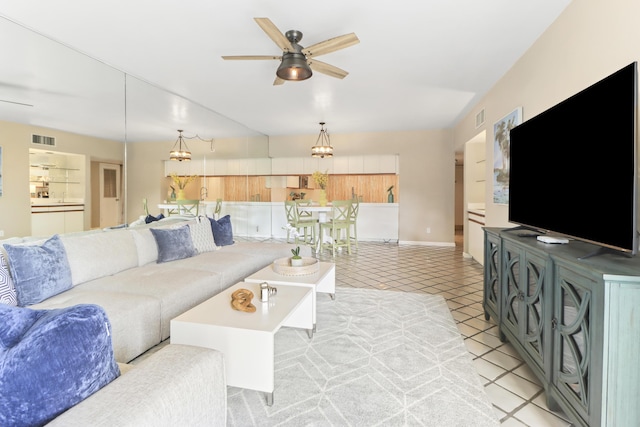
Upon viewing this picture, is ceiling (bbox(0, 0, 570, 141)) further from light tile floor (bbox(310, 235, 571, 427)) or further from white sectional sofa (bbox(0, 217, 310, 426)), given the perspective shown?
light tile floor (bbox(310, 235, 571, 427))

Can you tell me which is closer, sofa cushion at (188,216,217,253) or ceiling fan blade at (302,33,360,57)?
ceiling fan blade at (302,33,360,57)

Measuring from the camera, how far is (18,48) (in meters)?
2.88

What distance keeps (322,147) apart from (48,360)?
246 inches

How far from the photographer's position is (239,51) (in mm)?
3309

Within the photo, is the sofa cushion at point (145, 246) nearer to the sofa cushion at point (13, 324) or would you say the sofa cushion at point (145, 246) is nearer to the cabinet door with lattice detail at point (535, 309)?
the sofa cushion at point (13, 324)

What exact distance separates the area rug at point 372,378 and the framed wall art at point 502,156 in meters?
1.78

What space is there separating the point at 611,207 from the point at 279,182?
7.59 meters

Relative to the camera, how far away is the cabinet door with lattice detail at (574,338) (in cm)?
134

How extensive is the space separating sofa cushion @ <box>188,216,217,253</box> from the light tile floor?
1667 millimetres

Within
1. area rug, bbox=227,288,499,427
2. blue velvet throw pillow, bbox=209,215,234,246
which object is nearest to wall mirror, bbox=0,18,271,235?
blue velvet throw pillow, bbox=209,215,234,246

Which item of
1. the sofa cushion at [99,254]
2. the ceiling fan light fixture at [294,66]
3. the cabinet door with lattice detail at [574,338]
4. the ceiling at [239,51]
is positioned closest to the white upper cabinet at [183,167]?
the ceiling at [239,51]

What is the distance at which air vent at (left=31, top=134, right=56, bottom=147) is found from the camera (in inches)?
119

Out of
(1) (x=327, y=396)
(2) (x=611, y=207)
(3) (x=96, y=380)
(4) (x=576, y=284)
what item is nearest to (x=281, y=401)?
(1) (x=327, y=396)

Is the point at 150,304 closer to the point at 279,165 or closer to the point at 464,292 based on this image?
the point at 464,292
